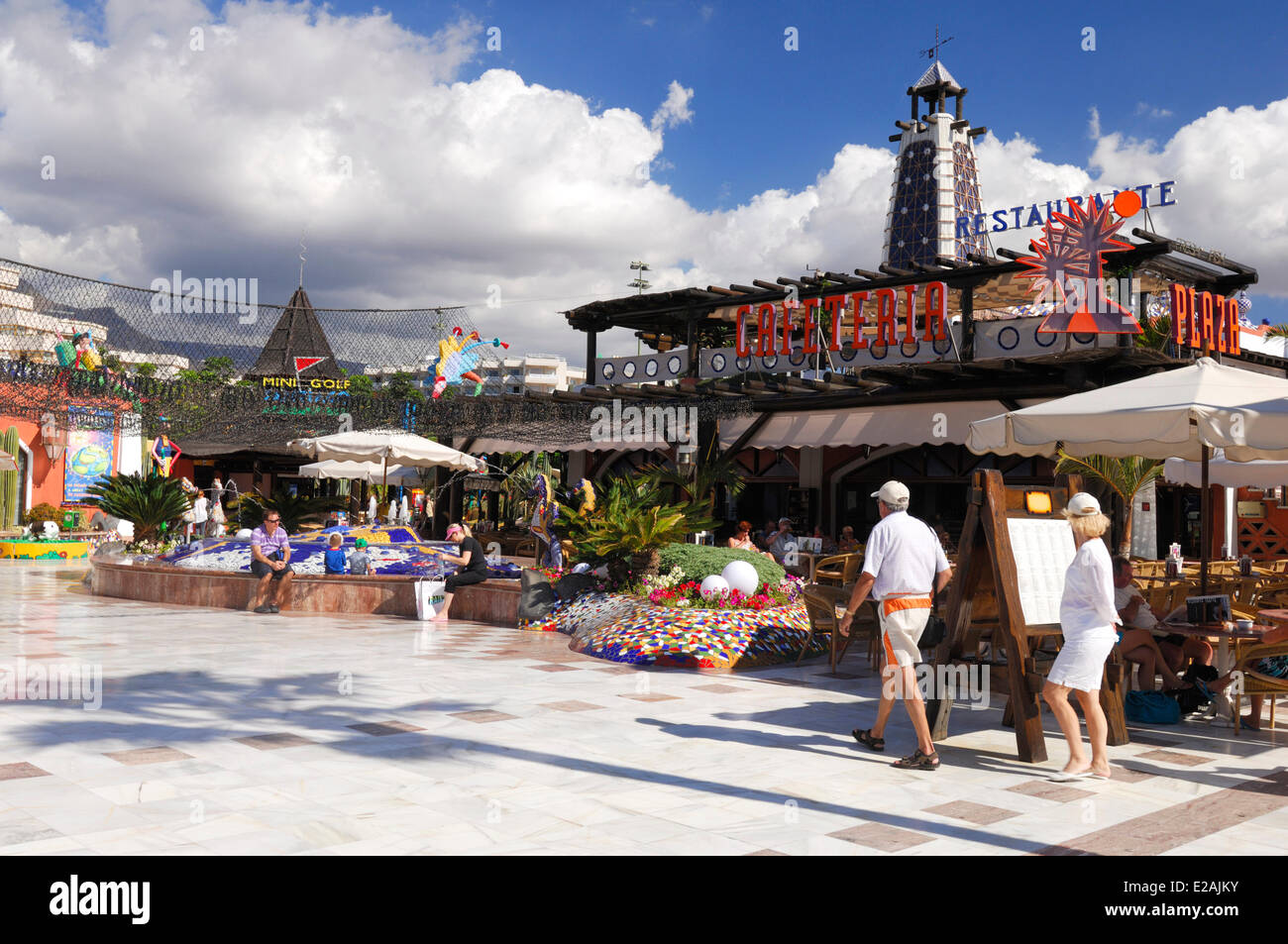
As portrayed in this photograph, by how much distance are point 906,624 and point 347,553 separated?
1039 centimetres

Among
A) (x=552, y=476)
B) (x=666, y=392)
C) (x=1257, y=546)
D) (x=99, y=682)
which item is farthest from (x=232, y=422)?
(x=1257, y=546)

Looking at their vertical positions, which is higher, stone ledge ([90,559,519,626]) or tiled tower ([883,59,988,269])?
tiled tower ([883,59,988,269])

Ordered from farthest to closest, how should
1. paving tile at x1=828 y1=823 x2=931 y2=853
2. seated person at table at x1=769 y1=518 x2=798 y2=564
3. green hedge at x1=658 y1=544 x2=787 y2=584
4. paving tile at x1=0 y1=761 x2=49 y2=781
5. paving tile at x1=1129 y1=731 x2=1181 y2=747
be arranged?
seated person at table at x1=769 y1=518 x2=798 y2=564 < green hedge at x1=658 y1=544 x2=787 y2=584 < paving tile at x1=1129 y1=731 x2=1181 y2=747 < paving tile at x1=0 y1=761 x2=49 y2=781 < paving tile at x1=828 y1=823 x2=931 y2=853

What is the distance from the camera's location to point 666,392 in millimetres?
19641

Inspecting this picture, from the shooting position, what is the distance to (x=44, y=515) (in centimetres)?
2569

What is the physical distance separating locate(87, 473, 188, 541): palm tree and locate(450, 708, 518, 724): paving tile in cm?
1222

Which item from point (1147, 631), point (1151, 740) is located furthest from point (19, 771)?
point (1147, 631)

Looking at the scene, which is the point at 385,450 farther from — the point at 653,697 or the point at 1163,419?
the point at 1163,419

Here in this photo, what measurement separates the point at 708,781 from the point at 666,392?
48.5 feet

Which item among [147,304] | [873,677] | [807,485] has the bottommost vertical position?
[873,677]

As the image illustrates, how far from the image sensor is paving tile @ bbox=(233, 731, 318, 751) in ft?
18.9

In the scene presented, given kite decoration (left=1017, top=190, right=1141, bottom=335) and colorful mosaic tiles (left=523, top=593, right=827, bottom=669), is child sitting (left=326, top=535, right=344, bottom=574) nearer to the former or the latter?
colorful mosaic tiles (left=523, top=593, right=827, bottom=669)

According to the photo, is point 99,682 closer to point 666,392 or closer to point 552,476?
point 666,392

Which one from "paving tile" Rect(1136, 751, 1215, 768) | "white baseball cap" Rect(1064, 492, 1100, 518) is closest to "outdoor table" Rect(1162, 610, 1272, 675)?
"paving tile" Rect(1136, 751, 1215, 768)
